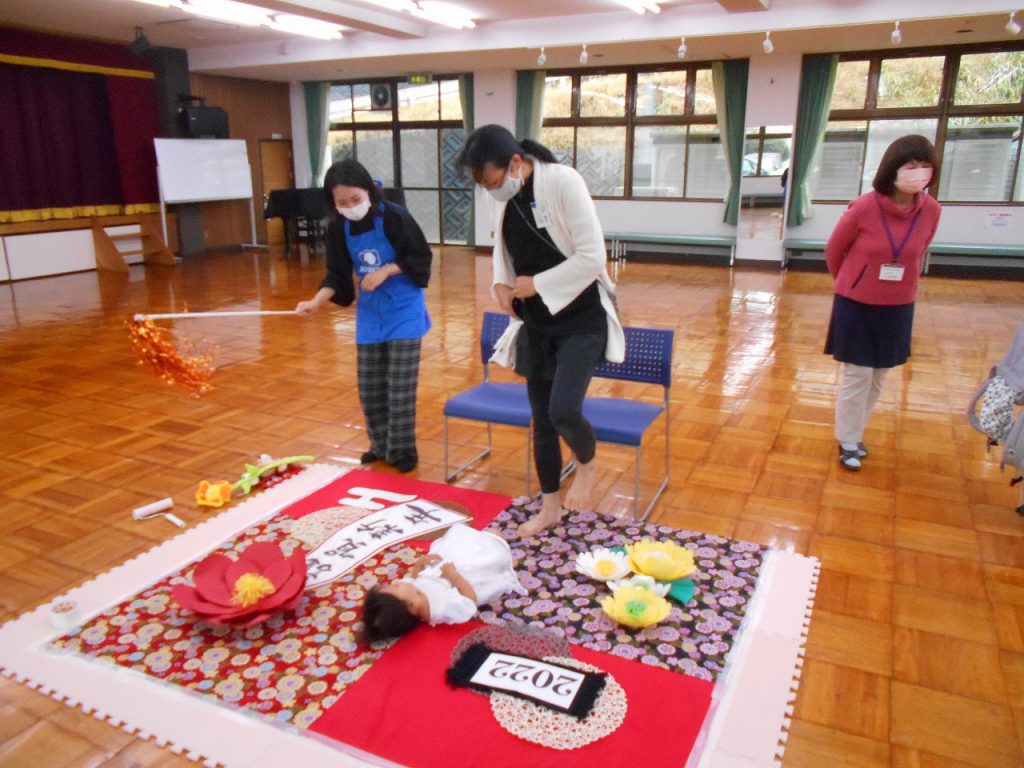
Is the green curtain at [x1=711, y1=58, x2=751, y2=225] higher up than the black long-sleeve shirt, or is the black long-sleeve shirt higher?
the green curtain at [x1=711, y1=58, x2=751, y2=225]

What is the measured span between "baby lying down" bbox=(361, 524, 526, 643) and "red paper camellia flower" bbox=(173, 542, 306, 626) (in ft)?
0.83

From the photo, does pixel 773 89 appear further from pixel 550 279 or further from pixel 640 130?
pixel 550 279

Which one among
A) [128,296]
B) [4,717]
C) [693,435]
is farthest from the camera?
[128,296]

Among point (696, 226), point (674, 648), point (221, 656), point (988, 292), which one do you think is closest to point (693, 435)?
point (674, 648)

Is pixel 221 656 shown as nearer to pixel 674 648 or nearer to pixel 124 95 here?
pixel 674 648

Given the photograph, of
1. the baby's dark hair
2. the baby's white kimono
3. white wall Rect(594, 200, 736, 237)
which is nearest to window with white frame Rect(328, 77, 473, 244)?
Result: white wall Rect(594, 200, 736, 237)

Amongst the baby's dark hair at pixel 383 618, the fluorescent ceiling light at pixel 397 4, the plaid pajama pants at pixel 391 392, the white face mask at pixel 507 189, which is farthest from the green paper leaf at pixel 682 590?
the fluorescent ceiling light at pixel 397 4

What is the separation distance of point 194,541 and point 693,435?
2.33m

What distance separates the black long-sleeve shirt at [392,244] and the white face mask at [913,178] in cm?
183

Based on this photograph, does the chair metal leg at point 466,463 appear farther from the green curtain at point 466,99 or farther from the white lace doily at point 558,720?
the green curtain at point 466,99

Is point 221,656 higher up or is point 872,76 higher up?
point 872,76

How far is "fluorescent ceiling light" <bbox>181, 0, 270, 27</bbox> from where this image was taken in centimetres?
757

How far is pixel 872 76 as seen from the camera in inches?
370

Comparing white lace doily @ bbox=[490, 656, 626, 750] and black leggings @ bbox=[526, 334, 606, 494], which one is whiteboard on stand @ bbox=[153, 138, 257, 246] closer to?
black leggings @ bbox=[526, 334, 606, 494]
